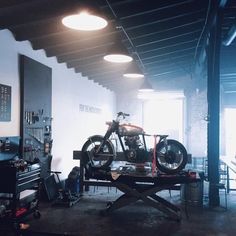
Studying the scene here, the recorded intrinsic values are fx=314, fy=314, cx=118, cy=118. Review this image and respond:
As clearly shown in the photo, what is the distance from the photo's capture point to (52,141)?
5.87m

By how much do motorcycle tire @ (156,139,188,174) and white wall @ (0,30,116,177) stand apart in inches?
86.7

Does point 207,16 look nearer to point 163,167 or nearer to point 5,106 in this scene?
point 163,167

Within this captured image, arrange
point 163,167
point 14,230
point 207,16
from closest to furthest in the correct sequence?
point 14,230
point 163,167
point 207,16

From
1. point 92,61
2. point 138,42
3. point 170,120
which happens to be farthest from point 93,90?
point 170,120

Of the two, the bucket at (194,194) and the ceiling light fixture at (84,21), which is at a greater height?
the ceiling light fixture at (84,21)

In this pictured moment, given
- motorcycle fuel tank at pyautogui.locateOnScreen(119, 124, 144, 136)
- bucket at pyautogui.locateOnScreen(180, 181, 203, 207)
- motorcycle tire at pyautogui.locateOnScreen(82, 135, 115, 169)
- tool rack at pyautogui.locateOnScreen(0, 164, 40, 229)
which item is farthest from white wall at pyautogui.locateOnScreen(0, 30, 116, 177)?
bucket at pyautogui.locateOnScreen(180, 181, 203, 207)

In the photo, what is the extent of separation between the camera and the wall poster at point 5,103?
4258 mm

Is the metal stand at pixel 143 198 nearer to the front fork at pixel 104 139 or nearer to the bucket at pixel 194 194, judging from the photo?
the bucket at pixel 194 194

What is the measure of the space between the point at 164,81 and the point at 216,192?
6490 mm

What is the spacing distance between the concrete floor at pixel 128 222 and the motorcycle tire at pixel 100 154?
667mm

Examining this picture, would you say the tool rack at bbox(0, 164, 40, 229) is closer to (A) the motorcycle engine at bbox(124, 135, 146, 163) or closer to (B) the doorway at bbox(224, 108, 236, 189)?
(A) the motorcycle engine at bbox(124, 135, 146, 163)

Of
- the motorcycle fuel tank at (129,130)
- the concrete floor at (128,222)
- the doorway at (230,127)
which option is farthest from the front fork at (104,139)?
the doorway at (230,127)

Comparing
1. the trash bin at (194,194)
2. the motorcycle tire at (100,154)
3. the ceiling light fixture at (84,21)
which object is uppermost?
the ceiling light fixture at (84,21)

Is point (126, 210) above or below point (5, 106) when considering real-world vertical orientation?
below
